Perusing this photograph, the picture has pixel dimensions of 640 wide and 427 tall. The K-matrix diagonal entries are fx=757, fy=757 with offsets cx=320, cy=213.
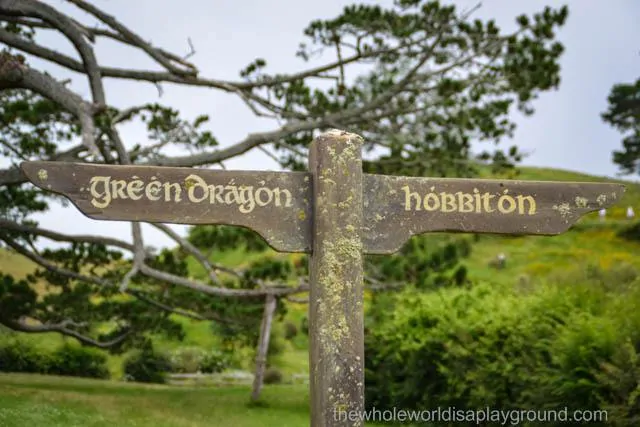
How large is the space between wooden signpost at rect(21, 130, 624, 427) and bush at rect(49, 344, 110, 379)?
1660cm

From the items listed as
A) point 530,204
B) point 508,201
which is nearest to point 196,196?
point 508,201

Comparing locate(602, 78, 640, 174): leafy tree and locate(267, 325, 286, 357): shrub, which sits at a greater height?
locate(602, 78, 640, 174): leafy tree

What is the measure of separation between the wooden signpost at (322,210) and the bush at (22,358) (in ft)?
53.0

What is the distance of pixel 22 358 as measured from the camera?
18531mm

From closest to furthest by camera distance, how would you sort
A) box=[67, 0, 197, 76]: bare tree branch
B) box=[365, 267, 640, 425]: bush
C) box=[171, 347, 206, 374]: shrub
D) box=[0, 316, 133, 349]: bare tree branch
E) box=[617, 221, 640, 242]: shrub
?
box=[365, 267, 640, 425]: bush, box=[67, 0, 197, 76]: bare tree branch, box=[0, 316, 133, 349]: bare tree branch, box=[171, 347, 206, 374]: shrub, box=[617, 221, 640, 242]: shrub

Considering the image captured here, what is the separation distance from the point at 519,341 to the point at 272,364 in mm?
13283

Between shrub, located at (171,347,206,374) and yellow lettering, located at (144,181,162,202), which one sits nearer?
yellow lettering, located at (144,181,162,202)

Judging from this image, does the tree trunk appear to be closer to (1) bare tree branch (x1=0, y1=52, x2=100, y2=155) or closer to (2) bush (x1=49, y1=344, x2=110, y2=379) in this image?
(1) bare tree branch (x1=0, y1=52, x2=100, y2=155)

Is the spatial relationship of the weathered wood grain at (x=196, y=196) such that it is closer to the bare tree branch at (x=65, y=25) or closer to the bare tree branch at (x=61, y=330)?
the bare tree branch at (x=65, y=25)

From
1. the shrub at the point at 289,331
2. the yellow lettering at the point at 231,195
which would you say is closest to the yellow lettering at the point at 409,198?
the yellow lettering at the point at 231,195

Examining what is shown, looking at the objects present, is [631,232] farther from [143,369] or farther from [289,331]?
[143,369]

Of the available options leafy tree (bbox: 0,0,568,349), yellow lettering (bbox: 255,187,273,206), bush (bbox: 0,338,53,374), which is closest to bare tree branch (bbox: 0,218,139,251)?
leafy tree (bbox: 0,0,568,349)

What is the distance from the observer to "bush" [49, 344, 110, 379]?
19.0 m

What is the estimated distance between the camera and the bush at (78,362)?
19.0 metres
